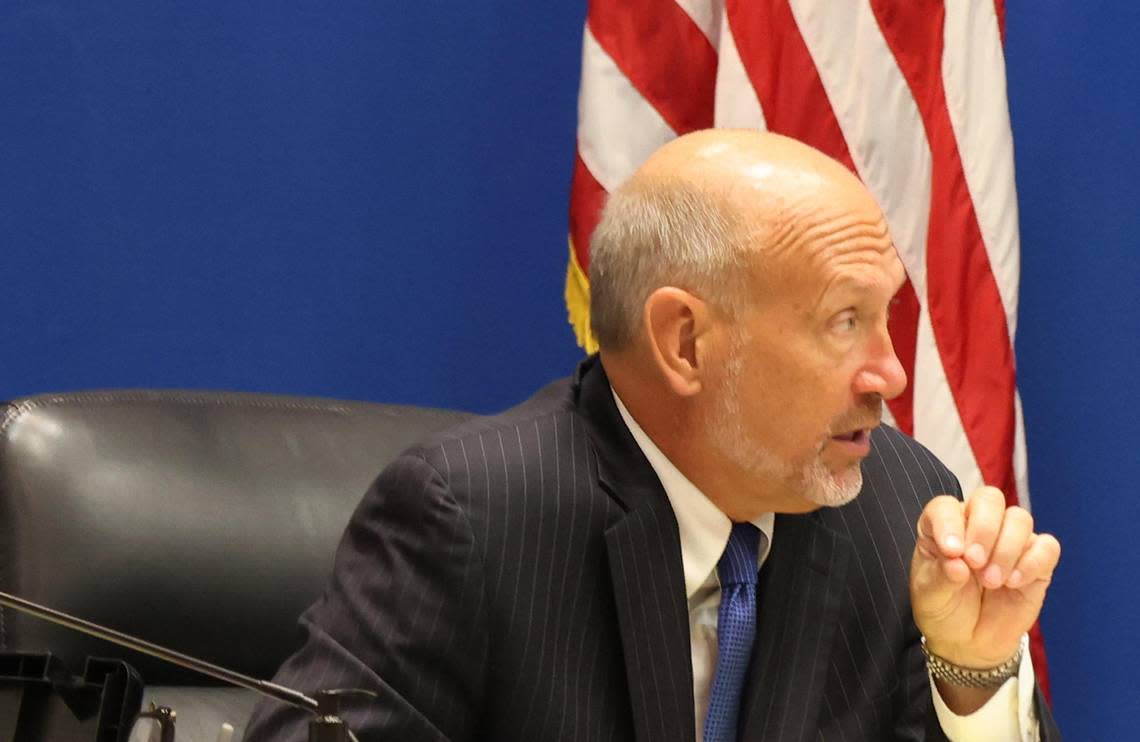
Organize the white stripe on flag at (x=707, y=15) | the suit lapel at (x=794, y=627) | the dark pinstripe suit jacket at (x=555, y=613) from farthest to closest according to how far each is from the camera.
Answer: the white stripe on flag at (x=707, y=15)
the suit lapel at (x=794, y=627)
the dark pinstripe suit jacket at (x=555, y=613)

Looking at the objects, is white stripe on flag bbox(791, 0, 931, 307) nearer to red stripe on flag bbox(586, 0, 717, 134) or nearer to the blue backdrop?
red stripe on flag bbox(586, 0, 717, 134)

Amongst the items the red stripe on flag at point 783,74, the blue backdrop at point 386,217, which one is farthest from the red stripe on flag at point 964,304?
the blue backdrop at point 386,217

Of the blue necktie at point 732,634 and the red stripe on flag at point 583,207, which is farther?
the red stripe on flag at point 583,207

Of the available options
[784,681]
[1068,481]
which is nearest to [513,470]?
[784,681]

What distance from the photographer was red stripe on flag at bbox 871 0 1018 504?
3029mm

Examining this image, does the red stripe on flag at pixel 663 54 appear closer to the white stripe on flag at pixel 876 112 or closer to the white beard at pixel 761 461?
the white stripe on flag at pixel 876 112

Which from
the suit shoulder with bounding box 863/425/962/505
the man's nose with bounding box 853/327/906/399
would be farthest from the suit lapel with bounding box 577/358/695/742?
the suit shoulder with bounding box 863/425/962/505

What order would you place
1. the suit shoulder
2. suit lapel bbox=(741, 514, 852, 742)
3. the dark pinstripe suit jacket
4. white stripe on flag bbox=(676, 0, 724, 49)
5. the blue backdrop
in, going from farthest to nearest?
white stripe on flag bbox=(676, 0, 724, 49), the blue backdrop, the suit shoulder, suit lapel bbox=(741, 514, 852, 742), the dark pinstripe suit jacket

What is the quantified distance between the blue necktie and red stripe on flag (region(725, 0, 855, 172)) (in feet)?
4.34

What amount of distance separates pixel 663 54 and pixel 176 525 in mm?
1511

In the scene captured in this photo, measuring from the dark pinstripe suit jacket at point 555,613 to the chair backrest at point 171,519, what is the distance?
23 centimetres

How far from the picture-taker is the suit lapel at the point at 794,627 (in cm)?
176

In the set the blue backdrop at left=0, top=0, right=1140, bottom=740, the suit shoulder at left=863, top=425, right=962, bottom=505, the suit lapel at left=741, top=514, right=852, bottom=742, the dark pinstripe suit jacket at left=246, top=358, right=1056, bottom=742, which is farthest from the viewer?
the blue backdrop at left=0, top=0, right=1140, bottom=740

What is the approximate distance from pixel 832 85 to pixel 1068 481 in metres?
0.94
